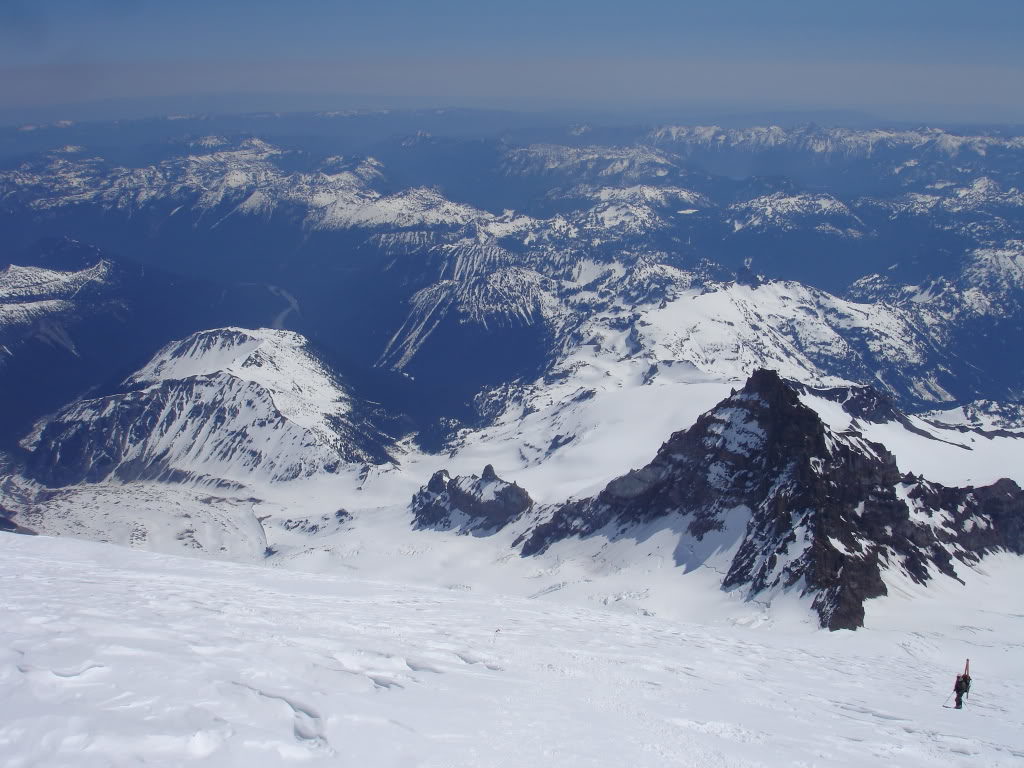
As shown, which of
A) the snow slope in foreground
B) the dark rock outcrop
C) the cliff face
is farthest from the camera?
the dark rock outcrop

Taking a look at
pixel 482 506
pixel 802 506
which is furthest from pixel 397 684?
pixel 482 506

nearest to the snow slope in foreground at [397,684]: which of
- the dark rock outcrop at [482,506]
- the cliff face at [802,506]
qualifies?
the cliff face at [802,506]

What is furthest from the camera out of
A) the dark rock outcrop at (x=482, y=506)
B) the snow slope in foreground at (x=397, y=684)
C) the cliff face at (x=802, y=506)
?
the dark rock outcrop at (x=482, y=506)

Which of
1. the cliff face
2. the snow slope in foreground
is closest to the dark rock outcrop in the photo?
the cliff face

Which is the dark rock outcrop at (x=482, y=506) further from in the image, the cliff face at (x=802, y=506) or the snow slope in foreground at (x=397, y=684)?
the snow slope in foreground at (x=397, y=684)

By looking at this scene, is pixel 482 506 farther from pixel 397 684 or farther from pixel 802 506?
pixel 397 684

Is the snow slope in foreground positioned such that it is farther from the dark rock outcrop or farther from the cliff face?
the dark rock outcrop

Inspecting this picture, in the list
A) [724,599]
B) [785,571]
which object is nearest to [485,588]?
[724,599]
